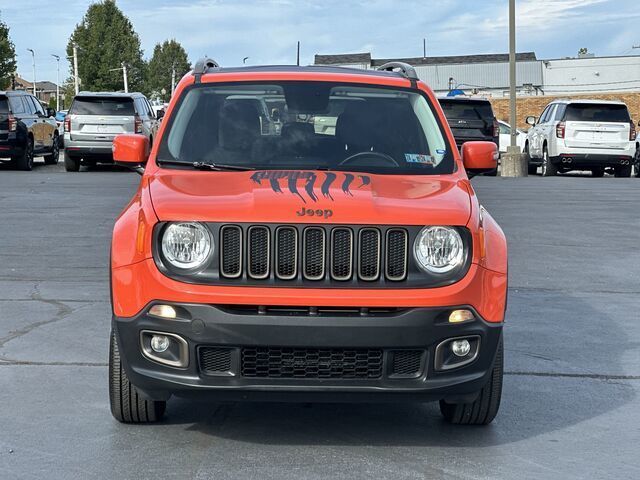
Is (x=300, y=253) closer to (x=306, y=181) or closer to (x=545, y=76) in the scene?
(x=306, y=181)

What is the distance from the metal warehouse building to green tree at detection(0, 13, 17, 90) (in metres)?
32.5

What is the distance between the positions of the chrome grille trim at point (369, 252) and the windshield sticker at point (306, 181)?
25 cm

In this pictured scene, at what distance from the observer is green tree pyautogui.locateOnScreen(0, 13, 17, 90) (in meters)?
87.2

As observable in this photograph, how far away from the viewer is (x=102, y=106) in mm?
27344

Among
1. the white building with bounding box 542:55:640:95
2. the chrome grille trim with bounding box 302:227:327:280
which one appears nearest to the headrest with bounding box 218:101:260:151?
the chrome grille trim with bounding box 302:227:327:280

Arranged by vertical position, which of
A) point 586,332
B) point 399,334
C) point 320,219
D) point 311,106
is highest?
point 311,106

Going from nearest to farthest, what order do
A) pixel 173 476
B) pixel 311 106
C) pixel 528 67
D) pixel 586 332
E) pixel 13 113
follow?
pixel 173 476, pixel 311 106, pixel 586 332, pixel 13 113, pixel 528 67

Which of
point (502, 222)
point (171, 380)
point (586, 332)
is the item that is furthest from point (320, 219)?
point (502, 222)

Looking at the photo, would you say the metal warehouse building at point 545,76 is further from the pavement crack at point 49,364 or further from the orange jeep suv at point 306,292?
the orange jeep suv at point 306,292

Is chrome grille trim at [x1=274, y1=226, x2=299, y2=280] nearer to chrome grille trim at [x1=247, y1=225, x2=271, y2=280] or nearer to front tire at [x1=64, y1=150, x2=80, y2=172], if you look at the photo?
chrome grille trim at [x1=247, y1=225, x2=271, y2=280]

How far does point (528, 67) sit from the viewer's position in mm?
108938

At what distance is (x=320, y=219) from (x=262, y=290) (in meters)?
0.39

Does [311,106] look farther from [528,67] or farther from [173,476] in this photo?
[528,67]

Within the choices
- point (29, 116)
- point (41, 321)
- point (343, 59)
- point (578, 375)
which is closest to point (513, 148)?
point (29, 116)
